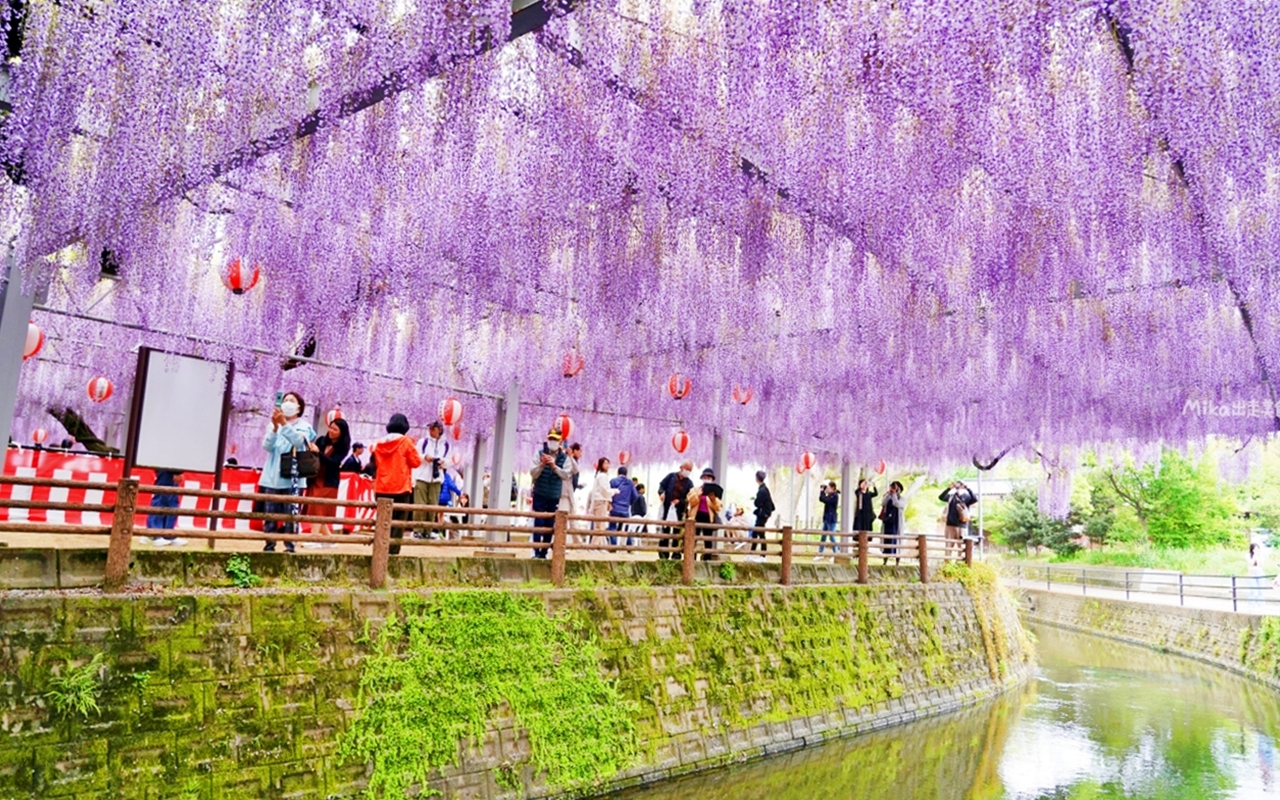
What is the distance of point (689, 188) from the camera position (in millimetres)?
7262

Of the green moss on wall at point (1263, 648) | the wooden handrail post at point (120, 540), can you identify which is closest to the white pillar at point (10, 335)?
the wooden handrail post at point (120, 540)

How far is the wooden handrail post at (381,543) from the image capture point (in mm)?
6141

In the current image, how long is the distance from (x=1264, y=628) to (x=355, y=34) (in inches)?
597

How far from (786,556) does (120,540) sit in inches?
260

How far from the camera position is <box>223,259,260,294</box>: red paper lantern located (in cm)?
802

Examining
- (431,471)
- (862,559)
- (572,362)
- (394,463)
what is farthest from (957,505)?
(394,463)

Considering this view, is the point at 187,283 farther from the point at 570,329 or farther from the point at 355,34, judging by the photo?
the point at 355,34

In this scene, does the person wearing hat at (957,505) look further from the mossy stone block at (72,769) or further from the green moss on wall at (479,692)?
the mossy stone block at (72,769)

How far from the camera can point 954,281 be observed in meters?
9.07

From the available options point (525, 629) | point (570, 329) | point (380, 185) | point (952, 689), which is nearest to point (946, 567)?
point (952, 689)

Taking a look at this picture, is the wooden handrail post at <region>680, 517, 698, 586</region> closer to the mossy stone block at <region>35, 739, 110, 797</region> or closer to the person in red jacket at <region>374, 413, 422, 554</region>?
the person in red jacket at <region>374, 413, 422, 554</region>

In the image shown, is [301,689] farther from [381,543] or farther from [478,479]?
[478,479]

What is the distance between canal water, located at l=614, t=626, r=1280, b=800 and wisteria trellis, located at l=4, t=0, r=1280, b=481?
4334 millimetres

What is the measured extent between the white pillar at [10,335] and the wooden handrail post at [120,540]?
3.52 m
